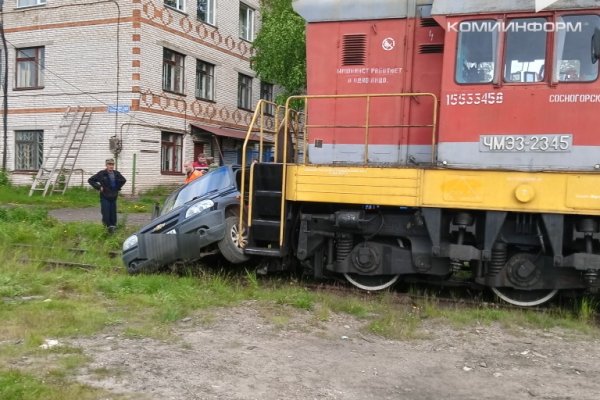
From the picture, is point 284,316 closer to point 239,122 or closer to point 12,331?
point 12,331

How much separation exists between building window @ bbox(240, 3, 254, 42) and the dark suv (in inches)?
776

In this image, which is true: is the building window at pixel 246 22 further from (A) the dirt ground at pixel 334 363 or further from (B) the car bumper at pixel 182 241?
(A) the dirt ground at pixel 334 363

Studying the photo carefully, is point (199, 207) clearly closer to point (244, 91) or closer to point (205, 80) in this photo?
point (205, 80)

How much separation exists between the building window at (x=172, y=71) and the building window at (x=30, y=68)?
15.4 feet

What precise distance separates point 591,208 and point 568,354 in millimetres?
1687

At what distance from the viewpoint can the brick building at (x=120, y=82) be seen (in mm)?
20672

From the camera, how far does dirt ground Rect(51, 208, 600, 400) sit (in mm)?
4328

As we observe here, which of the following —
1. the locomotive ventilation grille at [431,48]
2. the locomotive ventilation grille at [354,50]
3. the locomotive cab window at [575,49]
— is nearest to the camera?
the locomotive cab window at [575,49]

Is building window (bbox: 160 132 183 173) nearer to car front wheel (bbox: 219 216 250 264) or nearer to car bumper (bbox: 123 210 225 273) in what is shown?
car bumper (bbox: 123 210 225 273)

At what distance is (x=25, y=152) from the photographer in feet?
74.0

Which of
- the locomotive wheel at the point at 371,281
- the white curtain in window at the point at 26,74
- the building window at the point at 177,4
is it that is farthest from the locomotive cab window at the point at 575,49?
the white curtain in window at the point at 26,74

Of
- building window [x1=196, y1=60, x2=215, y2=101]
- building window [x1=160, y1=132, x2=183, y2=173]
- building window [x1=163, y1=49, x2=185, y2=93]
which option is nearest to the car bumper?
building window [x1=160, y1=132, x2=183, y2=173]

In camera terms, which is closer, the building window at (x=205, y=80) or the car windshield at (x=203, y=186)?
the car windshield at (x=203, y=186)

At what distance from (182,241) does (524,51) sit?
498 centimetres
